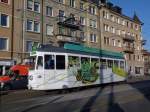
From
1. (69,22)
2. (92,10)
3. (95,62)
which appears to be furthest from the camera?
(92,10)

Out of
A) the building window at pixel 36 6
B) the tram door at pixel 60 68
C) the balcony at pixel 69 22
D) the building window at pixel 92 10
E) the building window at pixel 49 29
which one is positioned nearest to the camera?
the tram door at pixel 60 68

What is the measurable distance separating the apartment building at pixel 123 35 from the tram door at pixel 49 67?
39882 millimetres

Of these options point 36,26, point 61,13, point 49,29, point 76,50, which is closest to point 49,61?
point 76,50

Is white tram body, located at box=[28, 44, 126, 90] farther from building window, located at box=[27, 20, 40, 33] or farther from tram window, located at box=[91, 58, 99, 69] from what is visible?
building window, located at box=[27, 20, 40, 33]

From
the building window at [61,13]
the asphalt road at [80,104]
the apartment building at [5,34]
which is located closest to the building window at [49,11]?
the building window at [61,13]

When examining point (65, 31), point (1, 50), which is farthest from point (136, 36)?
point (1, 50)

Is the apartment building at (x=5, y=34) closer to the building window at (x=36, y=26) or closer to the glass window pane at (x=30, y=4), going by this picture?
the glass window pane at (x=30, y=4)

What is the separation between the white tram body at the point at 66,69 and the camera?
19.8 meters

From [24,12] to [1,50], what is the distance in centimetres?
703

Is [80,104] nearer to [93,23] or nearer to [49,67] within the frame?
[49,67]

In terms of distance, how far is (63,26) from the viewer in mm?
48312

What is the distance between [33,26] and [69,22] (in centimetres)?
840

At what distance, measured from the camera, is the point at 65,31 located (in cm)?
4881

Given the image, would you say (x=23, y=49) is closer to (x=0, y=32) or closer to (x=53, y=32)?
(x=0, y=32)
